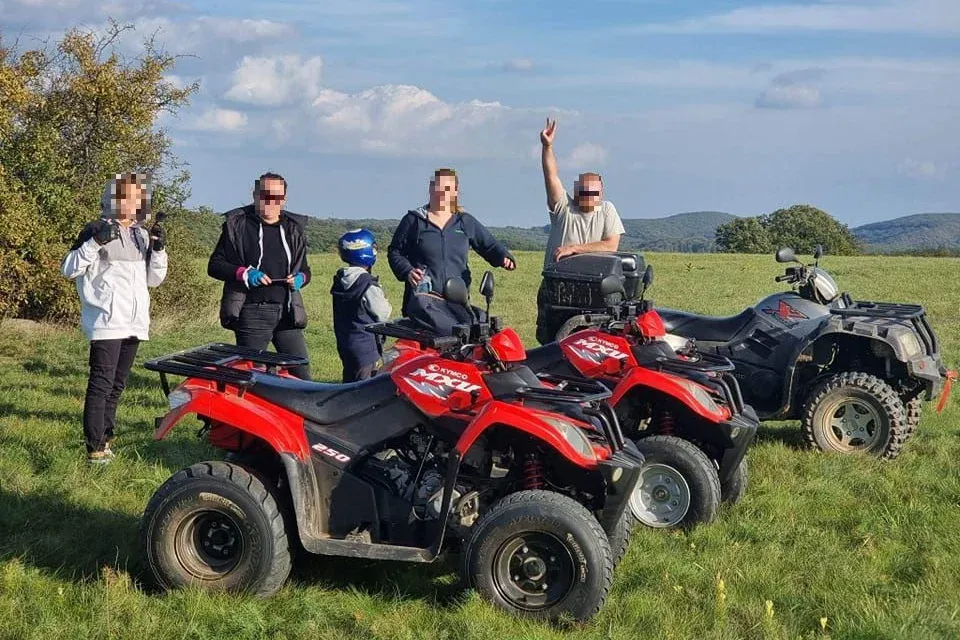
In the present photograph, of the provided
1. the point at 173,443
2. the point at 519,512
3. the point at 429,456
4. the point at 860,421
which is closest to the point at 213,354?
the point at 429,456

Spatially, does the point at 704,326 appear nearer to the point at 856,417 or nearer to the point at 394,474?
the point at 856,417

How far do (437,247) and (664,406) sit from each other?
Result: 235 cm

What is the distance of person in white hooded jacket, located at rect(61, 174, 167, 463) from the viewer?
6.58 meters

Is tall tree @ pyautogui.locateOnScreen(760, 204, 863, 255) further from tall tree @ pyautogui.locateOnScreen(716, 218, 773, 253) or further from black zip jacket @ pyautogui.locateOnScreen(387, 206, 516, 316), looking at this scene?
black zip jacket @ pyautogui.locateOnScreen(387, 206, 516, 316)

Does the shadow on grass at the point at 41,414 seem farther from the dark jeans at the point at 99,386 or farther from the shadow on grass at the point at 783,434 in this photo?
the shadow on grass at the point at 783,434

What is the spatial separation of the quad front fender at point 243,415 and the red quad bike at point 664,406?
1004 millimetres

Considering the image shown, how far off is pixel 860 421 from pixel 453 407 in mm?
4317

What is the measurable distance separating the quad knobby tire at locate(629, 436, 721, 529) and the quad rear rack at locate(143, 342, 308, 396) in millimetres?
2053

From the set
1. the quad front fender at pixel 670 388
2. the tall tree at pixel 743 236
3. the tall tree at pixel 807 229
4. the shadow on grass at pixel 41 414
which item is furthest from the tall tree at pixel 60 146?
→ the tall tree at pixel 807 229

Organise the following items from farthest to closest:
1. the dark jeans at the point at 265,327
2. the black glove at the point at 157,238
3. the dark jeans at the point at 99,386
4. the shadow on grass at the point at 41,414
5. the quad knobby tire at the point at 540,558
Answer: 1. the shadow on grass at the point at 41,414
2. the dark jeans at the point at 265,327
3. the black glove at the point at 157,238
4. the dark jeans at the point at 99,386
5. the quad knobby tire at the point at 540,558

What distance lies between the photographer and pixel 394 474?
181 inches

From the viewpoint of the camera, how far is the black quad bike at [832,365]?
7.45 meters

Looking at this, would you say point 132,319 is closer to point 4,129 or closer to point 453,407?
point 453,407

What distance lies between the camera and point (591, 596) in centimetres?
419
